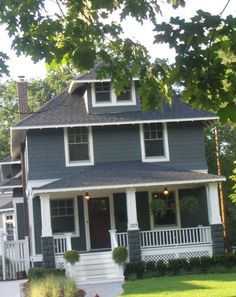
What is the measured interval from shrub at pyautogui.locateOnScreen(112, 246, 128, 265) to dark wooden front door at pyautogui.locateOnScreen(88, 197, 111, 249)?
306 centimetres

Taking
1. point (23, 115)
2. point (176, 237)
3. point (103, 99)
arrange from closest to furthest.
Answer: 1. point (176, 237)
2. point (103, 99)
3. point (23, 115)

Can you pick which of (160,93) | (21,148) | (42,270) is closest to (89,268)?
(42,270)

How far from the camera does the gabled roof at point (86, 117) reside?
947 inches

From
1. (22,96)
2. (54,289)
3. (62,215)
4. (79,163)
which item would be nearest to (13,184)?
(22,96)

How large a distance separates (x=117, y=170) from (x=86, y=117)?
2554 millimetres

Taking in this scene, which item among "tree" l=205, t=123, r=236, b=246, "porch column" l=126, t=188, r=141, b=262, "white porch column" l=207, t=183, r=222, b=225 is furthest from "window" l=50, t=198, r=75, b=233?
"tree" l=205, t=123, r=236, b=246

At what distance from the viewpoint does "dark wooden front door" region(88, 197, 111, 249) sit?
24766 millimetres

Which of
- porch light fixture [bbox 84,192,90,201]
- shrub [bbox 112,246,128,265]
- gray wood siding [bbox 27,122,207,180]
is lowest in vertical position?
shrub [bbox 112,246,128,265]

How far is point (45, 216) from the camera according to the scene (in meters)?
22.0

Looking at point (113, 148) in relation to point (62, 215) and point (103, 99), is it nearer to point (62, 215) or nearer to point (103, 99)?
point (103, 99)

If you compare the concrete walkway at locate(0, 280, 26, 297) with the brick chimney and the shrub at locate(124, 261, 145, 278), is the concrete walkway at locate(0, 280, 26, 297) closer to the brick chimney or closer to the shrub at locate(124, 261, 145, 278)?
the shrub at locate(124, 261, 145, 278)

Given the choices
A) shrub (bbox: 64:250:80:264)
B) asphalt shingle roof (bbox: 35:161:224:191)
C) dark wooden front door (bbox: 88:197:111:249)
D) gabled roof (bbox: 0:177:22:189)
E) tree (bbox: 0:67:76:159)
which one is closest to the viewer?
shrub (bbox: 64:250:80:264)

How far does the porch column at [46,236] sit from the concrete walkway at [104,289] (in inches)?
104

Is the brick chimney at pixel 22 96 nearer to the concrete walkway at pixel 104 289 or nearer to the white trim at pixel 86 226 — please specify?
the white trim at pixel 86 226
